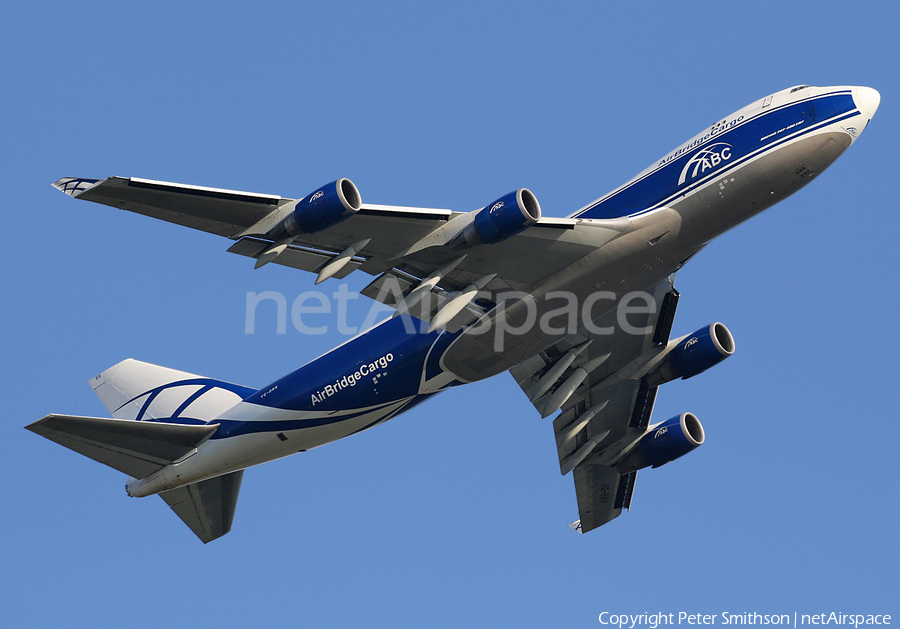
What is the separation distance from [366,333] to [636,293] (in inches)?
348

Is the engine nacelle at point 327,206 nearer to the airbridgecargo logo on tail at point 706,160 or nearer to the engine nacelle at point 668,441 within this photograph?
the airbridgecargo logo on tail at point 706,160

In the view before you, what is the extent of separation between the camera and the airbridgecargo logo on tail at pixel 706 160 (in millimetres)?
24891

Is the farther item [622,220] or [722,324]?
[722,324]

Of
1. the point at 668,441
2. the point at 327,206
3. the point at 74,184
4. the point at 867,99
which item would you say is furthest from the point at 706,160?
the point at 74,184

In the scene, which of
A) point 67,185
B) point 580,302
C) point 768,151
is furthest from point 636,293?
point 67,185

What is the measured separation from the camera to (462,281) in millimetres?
26281

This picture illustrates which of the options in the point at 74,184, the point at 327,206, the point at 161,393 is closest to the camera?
the point at 74,184

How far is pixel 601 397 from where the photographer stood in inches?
1328

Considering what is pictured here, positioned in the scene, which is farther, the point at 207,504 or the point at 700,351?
the point at 207,504

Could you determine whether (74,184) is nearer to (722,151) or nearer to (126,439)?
(126,439)

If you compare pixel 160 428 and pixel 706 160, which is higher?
pixel 706 160

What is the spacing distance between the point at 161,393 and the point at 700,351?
65.0 feet

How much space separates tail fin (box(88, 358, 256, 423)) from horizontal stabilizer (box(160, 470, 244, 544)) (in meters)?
2.78

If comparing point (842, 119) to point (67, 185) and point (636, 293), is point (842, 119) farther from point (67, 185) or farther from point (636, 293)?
point (67, 185)
